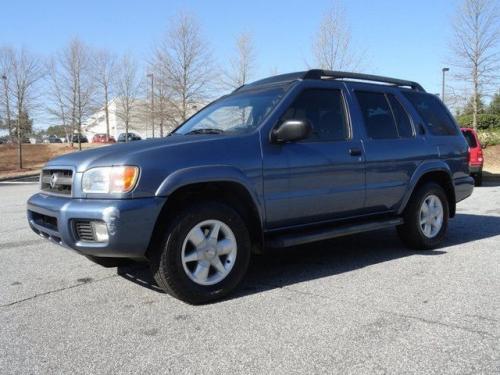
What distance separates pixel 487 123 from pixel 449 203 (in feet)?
90.2

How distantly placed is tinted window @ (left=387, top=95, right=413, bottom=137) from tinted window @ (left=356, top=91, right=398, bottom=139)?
0.08 m

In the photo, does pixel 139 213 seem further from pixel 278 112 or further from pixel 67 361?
pixel 278 112

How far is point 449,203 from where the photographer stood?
6.36 meters

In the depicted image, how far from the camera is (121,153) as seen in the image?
3885mm

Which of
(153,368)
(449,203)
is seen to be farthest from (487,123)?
(153,368)

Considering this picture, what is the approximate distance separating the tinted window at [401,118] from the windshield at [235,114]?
1.58 metres

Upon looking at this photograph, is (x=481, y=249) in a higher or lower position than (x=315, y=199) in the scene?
lower

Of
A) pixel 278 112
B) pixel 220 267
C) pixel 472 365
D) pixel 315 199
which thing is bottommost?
pixel 472 365

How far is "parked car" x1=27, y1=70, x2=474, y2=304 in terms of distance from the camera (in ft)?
12.4

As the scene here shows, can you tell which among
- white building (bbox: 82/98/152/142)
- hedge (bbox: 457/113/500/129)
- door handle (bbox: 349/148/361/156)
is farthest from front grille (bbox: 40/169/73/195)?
hedge (bbox: 457/113/500/129)

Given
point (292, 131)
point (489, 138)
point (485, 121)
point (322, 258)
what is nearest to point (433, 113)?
point (322, 258)

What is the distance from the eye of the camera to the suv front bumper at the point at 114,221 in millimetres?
3641

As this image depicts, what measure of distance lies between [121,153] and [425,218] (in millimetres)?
3690

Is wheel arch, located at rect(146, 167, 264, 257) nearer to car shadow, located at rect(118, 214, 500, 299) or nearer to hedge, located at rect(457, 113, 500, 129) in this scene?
car shadow, located at rect(118, 214, 500, 299)
